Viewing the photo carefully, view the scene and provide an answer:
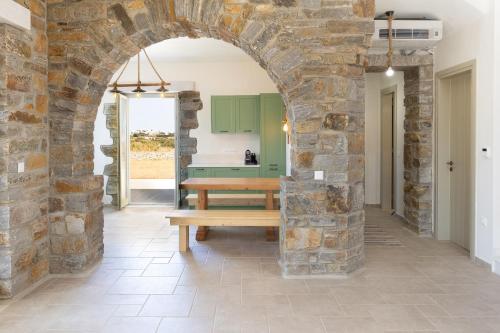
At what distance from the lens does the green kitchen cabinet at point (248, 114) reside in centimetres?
730

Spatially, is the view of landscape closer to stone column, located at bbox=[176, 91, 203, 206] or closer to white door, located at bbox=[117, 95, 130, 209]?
white door, located at bbox=[117, 95, 130, 209]

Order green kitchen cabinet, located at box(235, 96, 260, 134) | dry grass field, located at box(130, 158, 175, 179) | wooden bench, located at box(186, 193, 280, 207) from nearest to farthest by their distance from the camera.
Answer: wooden bench, located at box(186, 193, 280, 207) → green kitchen cabinet, located at box(235, 96, 260, 134) → dry grass field, located at box(130, 158, 175, 179)

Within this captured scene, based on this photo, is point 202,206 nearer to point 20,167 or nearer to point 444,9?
point 20,167

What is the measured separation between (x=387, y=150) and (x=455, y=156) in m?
2.23

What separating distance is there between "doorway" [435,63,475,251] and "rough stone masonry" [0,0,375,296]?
5.50 feet

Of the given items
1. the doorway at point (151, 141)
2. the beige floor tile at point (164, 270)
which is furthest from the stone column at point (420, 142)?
the doorway at point (151, 141)

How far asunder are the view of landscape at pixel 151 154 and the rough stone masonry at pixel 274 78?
8060 millimetres

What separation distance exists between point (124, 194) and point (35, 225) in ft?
13.8

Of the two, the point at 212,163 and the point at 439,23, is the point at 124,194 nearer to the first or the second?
the point at 212,163

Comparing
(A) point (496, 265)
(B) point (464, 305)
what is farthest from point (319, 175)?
(A) point (496, 265)

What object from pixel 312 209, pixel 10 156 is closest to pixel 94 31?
pixel 10 156

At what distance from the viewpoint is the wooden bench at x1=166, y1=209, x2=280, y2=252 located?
448cm

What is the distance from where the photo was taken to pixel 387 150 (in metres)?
7.27

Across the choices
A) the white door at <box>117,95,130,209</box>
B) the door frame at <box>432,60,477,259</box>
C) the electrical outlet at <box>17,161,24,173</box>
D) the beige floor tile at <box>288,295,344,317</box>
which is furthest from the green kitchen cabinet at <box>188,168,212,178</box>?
the beige floor tile at <box>288,295,344,317</box>
